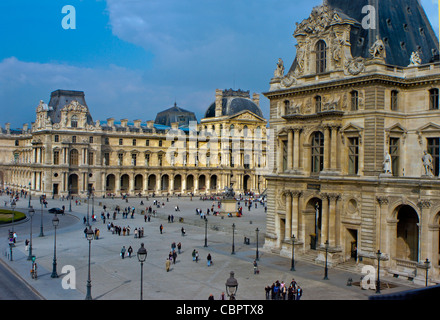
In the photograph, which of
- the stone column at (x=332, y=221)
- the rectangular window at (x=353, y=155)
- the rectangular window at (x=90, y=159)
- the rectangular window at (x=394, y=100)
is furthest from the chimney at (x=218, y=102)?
the rectangular window at (x=394, y=100)

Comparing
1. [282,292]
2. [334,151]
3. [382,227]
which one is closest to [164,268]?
[282,292]

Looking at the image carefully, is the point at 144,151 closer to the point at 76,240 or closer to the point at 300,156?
the point at 76,240

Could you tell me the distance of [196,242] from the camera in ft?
171

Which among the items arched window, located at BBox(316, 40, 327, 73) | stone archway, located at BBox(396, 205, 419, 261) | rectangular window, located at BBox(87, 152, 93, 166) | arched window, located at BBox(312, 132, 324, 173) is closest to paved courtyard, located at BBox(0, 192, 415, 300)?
stone archway, located at BBox(396, 205, 419, 261)

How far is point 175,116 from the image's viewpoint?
141875 millimetres

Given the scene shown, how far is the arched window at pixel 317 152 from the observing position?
41.9m

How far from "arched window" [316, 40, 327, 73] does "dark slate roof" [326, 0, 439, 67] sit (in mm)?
2300

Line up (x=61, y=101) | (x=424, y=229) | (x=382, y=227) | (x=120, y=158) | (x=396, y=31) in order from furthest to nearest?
(x=120, y=158)
(x=61, y=101)
(x=396, y=31)
(x=382, y=227)
(x=424, y=229)

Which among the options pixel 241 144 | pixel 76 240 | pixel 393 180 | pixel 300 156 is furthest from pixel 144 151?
pixel 393 180

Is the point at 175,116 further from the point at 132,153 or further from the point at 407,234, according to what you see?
the point at 407,234

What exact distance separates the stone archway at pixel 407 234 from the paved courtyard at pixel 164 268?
391 centimetres

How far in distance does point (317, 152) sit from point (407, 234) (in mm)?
9653

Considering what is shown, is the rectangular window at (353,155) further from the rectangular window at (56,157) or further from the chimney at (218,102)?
the chimney at (218,102)

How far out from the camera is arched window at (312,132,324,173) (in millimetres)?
41875
